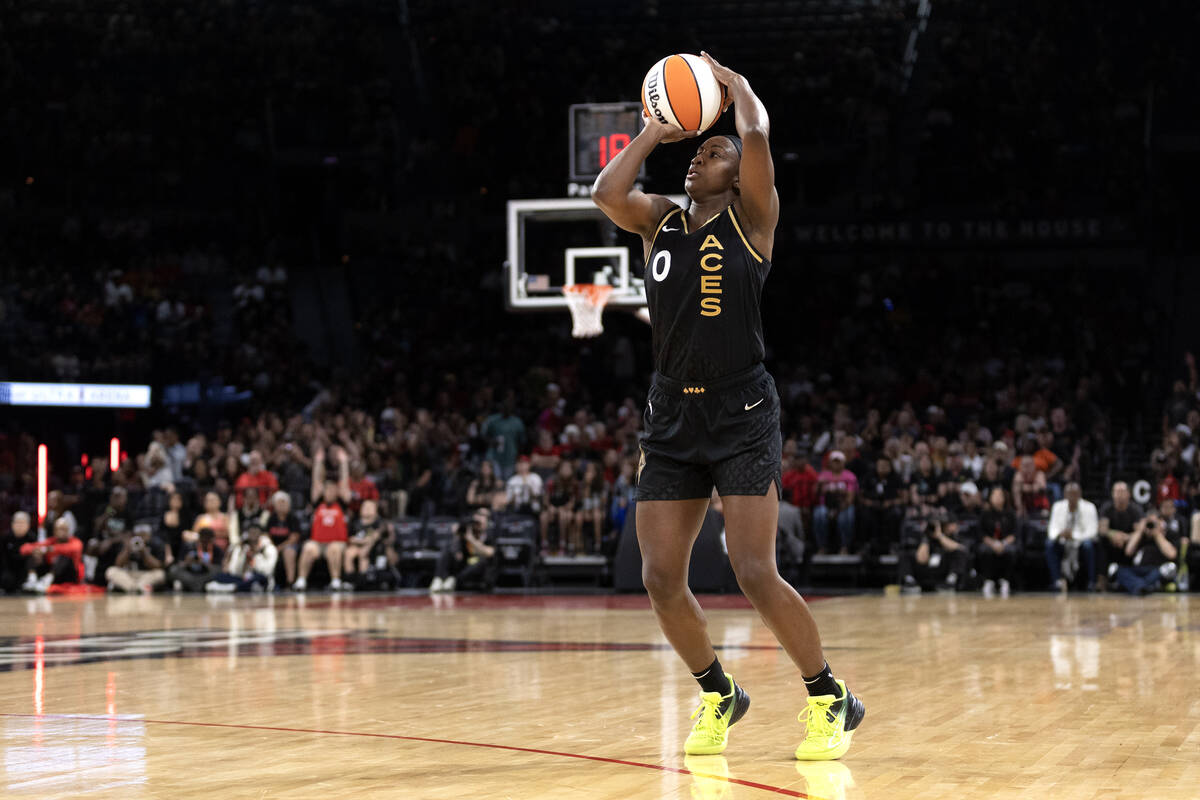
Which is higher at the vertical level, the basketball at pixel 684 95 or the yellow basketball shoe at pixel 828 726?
the basketball at pixel 684 95

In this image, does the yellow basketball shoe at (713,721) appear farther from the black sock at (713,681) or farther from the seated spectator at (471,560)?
the seated spectator at (471,560)

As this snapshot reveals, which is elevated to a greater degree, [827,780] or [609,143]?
[609,143]

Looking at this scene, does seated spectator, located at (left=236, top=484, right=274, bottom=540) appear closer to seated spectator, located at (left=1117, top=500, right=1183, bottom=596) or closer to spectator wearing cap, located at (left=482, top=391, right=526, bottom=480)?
spectator wearing cap, located at (left=482, top=391, right=526, bottom=480)

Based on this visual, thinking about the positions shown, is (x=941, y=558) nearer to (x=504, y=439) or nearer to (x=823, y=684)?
(x=504, y=439)

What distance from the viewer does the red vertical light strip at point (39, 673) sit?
721 cm

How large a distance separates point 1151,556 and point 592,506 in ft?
21.6

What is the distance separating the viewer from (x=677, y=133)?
5707 mm

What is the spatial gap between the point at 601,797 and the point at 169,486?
16.6 m

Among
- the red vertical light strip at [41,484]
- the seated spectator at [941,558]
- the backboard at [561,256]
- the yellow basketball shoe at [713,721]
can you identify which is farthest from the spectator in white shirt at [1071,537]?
the red vertical light strip at [41,484]

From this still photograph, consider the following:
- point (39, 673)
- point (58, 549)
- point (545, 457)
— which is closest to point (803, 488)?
point (545, 457)

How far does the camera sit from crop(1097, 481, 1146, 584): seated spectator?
57.3 feet

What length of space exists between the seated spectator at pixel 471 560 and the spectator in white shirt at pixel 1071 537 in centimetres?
675

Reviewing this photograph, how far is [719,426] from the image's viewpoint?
5.41m

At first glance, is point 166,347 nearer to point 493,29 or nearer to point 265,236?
point 265,236
